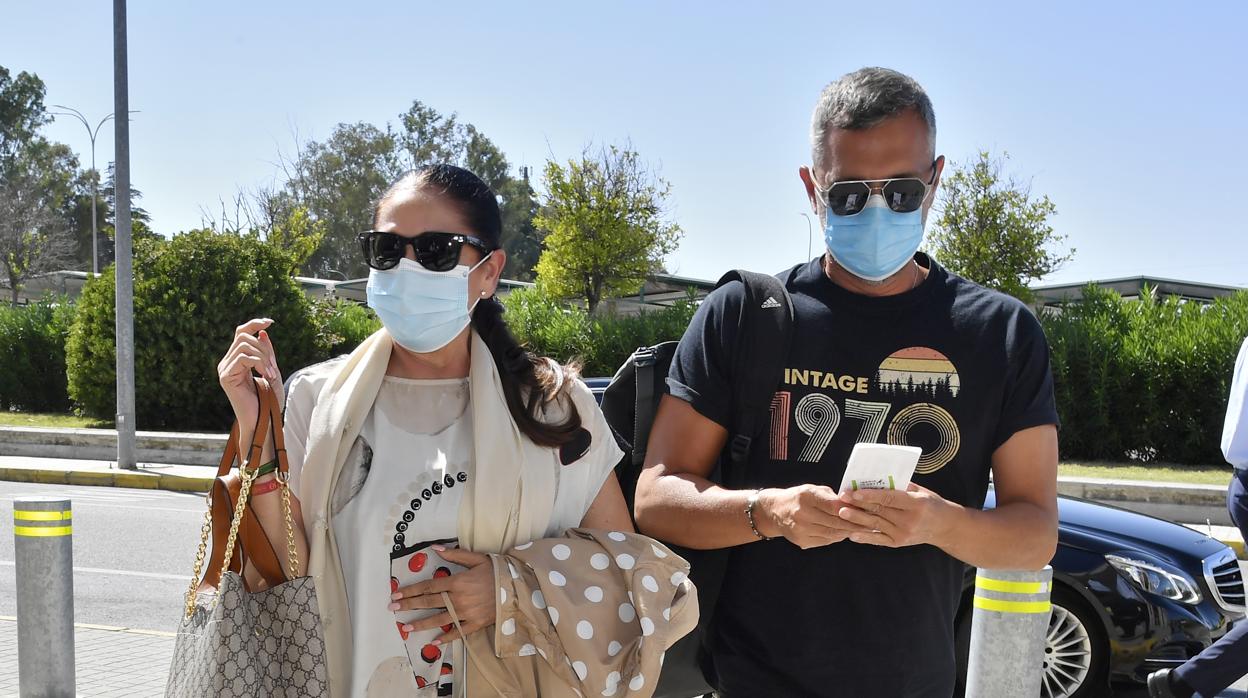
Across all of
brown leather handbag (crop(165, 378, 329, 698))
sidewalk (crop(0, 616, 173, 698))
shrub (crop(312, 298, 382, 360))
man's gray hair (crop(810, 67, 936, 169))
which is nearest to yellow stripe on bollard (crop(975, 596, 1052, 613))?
man's gray hair (crop(810, 67, 936, 169))

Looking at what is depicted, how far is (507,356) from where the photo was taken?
2338 millimetres

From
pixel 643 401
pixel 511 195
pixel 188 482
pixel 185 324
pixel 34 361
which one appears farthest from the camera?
pixel 511 195

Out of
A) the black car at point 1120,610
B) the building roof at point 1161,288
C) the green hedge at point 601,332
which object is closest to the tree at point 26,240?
the green hedge at point 601,332

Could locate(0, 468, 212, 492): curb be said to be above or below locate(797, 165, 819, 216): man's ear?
below

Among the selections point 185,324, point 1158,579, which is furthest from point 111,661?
point 185,324

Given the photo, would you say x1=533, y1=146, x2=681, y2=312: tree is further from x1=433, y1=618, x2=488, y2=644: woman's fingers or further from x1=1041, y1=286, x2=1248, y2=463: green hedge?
x1=433, y1=618, x2=488, y2=644: woman's fingers

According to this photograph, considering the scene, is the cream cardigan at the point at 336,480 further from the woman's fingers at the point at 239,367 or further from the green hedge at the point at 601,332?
the green hedge at the point at 601,332

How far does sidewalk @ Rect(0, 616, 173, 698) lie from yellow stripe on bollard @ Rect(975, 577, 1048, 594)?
170 inches

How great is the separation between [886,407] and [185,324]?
16.4 metres

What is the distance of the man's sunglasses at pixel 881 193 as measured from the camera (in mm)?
2162

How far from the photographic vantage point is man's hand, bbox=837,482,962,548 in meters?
1.80

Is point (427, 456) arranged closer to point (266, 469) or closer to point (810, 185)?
point (266, 469)

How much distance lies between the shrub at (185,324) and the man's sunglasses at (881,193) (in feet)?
51.3

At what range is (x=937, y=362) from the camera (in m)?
2.07
